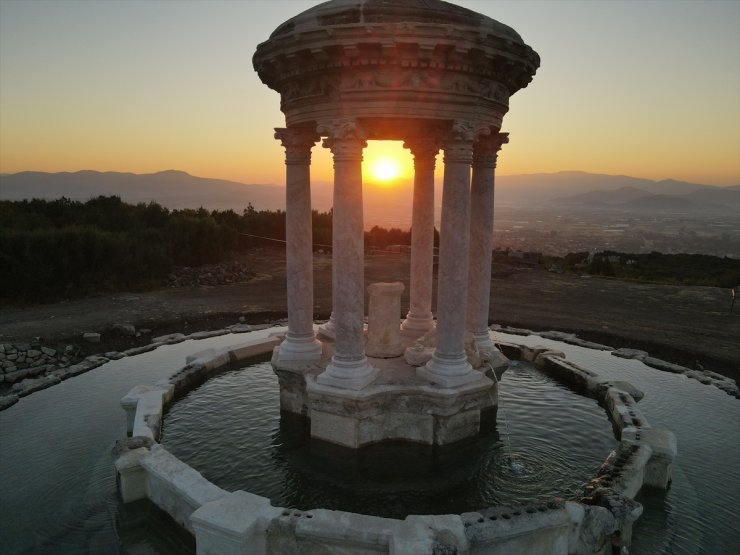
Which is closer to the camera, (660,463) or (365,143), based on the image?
(660,463)

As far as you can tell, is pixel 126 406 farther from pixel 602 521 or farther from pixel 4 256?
pixel 4 256

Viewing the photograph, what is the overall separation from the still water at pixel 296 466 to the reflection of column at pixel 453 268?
1.66 metres

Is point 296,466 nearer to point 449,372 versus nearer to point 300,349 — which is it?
point 300,349

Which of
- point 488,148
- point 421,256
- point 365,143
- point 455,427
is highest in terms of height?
point 488,148

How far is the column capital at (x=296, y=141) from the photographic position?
10.9 m

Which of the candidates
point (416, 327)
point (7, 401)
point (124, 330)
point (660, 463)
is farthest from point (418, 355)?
point (124, 330)

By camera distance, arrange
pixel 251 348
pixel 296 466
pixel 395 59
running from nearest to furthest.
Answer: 1. pixel 395 59
2. pixel 296 466
3. pixel 251 348

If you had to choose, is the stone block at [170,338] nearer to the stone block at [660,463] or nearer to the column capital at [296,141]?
the column capital at [296,141]

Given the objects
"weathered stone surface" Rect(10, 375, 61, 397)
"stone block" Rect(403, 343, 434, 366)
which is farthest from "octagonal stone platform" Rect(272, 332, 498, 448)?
"weathered stone surface" Rect(10, 375, 61, 397)

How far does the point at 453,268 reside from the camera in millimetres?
9922

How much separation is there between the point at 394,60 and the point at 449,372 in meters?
6.01

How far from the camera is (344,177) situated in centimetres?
937

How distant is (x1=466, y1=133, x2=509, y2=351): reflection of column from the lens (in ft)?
38.1

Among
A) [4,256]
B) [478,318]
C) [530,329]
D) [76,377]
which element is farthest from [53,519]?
[4,256]
